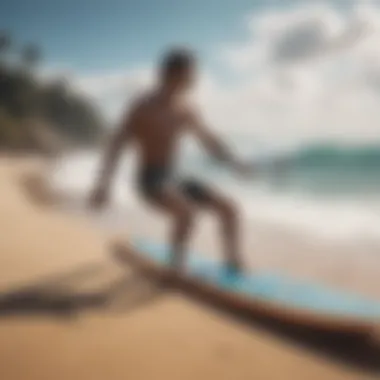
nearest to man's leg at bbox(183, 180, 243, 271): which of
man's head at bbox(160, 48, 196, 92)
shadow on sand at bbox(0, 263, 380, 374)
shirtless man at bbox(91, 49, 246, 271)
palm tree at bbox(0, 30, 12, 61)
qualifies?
shirtless man at bbox(91, 49, 246, 271)

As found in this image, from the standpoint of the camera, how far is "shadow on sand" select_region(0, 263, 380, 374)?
108cm

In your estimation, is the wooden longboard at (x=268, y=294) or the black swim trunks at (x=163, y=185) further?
the black swim trunks at (x=163, y=185)

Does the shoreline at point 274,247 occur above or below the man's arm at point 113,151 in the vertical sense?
below

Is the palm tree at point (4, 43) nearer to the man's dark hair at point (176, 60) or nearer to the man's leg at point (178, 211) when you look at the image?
the man's dark hair at point (176, 60)

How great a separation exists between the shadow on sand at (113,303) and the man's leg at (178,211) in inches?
4.7

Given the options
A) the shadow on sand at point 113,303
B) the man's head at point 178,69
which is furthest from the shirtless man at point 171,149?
the shadow on sand at point 113,303

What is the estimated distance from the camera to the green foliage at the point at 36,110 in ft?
4.23

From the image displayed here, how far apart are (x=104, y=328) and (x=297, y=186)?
1.71 feet

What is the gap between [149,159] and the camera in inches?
48.8

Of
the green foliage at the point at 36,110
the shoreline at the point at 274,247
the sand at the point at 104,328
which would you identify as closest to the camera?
the sand at the point at 104,328

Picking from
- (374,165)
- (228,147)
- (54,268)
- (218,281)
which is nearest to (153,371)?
(218,281)

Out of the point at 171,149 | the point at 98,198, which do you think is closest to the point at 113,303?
the point at 98,198

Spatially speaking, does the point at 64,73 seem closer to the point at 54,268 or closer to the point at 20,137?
the point at 20,137

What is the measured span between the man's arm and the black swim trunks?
67 mm
